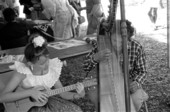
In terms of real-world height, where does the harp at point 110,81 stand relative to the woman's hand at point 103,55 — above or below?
below

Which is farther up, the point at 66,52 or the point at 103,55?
the point at 103,55

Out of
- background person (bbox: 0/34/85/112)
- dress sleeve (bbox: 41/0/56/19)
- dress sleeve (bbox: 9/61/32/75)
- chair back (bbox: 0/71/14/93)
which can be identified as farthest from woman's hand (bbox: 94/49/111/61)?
dress sleeve (bbox: 41/0/56/19)

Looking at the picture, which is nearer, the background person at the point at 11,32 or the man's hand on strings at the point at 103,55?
the man's hand on strings at the point at 103,55

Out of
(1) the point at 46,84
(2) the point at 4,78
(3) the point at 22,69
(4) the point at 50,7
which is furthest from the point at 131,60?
(4) the point at 50,7

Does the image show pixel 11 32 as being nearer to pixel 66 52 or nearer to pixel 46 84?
pixel 66 52

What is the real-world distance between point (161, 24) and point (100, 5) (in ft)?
8.69

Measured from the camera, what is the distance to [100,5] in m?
4.70

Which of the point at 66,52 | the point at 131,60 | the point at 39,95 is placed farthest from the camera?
the point at 66,52

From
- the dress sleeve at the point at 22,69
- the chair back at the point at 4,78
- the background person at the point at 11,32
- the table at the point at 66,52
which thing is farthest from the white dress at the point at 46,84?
the background person at the point at 11,32

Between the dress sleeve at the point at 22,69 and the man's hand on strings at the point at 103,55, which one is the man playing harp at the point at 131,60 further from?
the dress sleeve at the point at 22,69

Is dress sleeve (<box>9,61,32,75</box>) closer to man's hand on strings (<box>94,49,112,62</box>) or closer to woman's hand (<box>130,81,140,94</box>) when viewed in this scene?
man's hand on strings (<box>94,49,112,62</box>)

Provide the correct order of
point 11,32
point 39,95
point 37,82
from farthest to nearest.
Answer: point 11,32 → point 37,82 → point 39,95

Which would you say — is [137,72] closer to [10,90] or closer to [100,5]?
[10,90]

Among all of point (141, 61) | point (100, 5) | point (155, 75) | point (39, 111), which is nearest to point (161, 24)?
point (100, 5)
